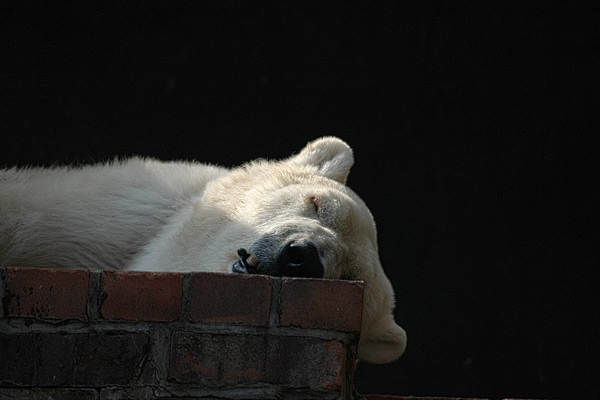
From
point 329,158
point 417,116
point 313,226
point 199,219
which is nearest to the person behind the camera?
point 313,226

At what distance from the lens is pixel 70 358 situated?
2.34m

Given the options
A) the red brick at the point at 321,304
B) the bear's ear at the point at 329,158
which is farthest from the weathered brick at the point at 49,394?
the bear's ear at the point at 329,158

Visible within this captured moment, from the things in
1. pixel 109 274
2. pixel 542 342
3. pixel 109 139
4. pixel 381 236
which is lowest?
pixel 542 342

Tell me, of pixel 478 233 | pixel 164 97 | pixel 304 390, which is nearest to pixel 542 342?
pixel 478 233

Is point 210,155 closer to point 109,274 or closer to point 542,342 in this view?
point 542,342

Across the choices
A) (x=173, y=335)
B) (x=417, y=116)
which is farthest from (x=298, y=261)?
Result: (x=417, y=116)

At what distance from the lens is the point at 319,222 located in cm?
326

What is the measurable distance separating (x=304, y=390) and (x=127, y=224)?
5.20ft

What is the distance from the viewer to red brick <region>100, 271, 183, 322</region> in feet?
7.77

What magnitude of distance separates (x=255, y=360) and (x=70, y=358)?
18.3 inches

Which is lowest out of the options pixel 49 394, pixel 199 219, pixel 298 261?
pixel 49 394

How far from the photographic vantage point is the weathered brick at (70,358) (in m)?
2.33

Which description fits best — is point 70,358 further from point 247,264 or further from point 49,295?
point 247,264

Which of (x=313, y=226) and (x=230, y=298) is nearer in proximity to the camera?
(x=230, y=298)
